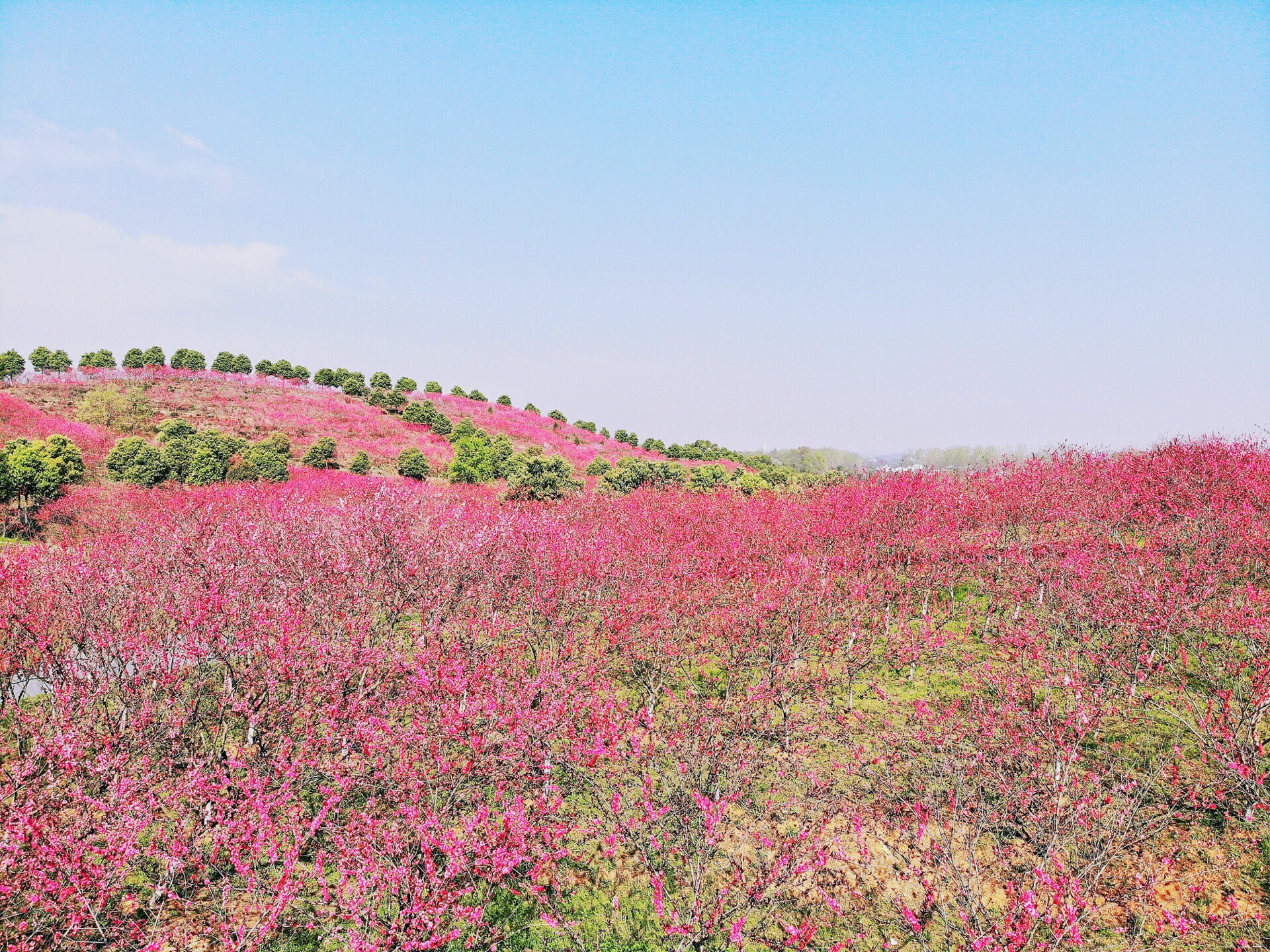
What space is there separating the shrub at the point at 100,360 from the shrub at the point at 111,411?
9.15m

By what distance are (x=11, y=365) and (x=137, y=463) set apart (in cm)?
2469

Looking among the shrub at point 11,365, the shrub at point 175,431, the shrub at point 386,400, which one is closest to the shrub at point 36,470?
the shrub at point 175,431

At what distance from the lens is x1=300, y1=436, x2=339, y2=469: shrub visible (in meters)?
28.5

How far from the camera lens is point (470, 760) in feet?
17.9

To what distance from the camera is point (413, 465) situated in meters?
28.4

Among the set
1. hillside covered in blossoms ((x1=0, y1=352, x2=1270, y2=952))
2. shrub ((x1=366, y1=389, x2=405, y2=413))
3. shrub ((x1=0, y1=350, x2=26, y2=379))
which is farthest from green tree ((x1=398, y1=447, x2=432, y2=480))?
shrub ((x1=0, y1=350, x2=26, y2=379))

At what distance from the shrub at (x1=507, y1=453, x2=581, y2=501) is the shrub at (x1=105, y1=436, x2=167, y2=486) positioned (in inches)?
528

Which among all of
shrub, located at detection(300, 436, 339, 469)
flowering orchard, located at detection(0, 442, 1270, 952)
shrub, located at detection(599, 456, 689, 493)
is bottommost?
flowering orchard, located at detection(0, 442, 1270, 952)

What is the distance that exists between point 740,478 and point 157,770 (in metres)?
27.4

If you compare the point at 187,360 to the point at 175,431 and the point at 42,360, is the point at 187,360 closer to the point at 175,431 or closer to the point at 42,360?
the point at 42,360

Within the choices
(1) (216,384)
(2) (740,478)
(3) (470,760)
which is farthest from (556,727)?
(1) (216,384)

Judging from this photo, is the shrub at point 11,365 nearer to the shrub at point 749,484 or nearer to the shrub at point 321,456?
the shrub at point 321,456

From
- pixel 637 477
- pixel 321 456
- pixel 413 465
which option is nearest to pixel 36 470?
pixel 321 456

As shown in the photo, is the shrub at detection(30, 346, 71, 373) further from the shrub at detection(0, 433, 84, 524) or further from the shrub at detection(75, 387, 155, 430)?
the shrub at detection(0, 433, 84, 524)
